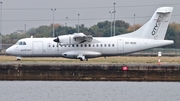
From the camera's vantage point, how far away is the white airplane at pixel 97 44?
68062 millimetres

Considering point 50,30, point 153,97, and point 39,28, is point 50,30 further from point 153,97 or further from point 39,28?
point 153,97

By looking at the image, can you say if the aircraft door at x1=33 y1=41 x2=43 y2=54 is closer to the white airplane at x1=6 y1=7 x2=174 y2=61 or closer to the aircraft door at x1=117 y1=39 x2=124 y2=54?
the white airplane at x1=6 y1=7 x2=174 y2=61

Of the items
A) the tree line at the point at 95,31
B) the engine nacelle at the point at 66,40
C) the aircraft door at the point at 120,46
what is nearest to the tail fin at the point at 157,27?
the aircraft door at the point at 120,46

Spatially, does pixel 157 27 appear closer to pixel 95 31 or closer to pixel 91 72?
pixel 91 72

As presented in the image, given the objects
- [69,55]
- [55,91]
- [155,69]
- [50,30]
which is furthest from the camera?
[50,30]

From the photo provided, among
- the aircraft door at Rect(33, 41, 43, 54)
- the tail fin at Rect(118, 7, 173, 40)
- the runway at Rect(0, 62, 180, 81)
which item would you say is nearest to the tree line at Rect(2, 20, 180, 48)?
the tail fin at Rect(118, 7, 173, 40)

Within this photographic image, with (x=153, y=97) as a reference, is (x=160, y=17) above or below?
above

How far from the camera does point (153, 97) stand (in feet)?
146

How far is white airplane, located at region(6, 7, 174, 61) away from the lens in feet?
223

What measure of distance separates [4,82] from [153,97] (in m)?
14.6

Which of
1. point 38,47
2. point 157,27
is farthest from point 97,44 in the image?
point 157,27

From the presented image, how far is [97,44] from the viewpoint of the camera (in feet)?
226

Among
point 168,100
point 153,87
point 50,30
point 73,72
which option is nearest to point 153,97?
point 168,100

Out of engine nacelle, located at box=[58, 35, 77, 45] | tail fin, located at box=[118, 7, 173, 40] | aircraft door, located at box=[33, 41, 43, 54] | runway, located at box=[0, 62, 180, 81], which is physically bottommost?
runway, located at box=[0, 62, 180, 81]
